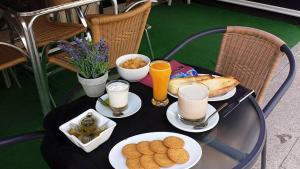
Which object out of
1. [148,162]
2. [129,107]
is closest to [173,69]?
[129,107]

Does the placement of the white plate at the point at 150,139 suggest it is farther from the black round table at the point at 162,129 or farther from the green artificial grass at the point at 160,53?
the green artificial grass at the point at 160,53

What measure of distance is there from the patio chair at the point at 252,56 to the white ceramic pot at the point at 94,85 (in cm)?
50

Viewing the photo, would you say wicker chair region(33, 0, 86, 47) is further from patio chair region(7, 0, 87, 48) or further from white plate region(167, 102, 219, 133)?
white plate region(167, 102, 219, 133)

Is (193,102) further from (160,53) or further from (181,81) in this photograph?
(160,53)

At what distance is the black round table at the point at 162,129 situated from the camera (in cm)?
81

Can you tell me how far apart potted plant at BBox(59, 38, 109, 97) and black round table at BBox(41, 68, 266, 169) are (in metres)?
0.06

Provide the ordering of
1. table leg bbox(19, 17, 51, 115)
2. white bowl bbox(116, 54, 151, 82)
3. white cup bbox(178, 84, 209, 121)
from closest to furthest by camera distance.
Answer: white cup bbox(178, 84, 209, 121) → white bowl bbox(116, 54, 151, 82) → table leg bbox(19, 17, 51, 115)

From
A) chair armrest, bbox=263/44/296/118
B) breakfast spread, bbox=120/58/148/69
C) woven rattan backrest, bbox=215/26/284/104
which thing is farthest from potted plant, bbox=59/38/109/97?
woven rattan backrest, bbox=215/26/284/104

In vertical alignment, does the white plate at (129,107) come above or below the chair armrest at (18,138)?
above

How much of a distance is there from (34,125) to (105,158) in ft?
4.47

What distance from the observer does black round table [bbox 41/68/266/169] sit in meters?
0.81

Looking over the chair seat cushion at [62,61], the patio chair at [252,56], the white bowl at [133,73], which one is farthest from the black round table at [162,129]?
the chair seat cushion at [62,61]

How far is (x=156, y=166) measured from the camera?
2.50 feet

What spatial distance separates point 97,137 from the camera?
0.83 m
